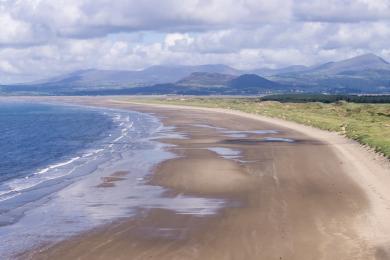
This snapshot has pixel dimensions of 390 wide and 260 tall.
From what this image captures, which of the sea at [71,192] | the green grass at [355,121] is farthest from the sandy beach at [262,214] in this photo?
the green grass at [355,121]

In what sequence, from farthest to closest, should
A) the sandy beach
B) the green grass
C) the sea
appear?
the green grass, the sea, the sandy beach

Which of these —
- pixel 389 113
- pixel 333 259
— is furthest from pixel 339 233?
pixel 389 113

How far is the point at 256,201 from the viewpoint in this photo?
93.2 feet

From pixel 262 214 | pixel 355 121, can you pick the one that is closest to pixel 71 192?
pixel 262 214

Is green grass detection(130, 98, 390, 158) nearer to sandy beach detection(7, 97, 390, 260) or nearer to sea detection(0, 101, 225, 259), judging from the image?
sandy beach detection(7, 97, 390, 260)

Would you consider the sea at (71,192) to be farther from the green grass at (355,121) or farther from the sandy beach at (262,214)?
the green grass at (355,121)

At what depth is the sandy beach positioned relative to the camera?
20.1 meters

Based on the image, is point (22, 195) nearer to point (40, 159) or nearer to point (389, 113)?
point (40, 159)

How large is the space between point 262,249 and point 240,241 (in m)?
1.22

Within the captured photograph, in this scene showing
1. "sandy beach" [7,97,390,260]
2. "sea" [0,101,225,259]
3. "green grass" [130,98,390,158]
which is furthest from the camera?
"green grass" [130,98,390,158]

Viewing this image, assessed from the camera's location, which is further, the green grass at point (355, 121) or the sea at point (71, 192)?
the green grass at point (355, 121)

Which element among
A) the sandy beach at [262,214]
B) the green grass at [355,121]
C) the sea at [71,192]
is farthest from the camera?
the green grass at [355,121]

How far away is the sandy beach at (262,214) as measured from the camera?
20.1 m

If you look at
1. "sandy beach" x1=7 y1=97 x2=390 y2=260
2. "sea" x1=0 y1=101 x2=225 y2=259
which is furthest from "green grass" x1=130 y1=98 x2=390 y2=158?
"sea" x1=0 y1=101 x2=225 y2=259
